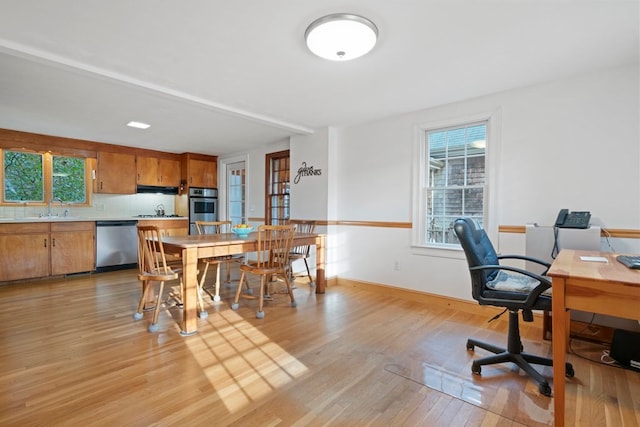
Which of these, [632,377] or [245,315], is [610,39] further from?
[245,315]

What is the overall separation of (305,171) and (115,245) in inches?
139

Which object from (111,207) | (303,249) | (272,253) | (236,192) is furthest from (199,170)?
(272,253)

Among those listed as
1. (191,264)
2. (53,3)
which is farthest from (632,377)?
(53,3)

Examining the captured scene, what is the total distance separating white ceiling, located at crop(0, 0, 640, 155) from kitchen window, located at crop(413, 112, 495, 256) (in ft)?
1.34

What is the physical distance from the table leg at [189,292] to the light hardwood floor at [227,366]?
3.9 inches

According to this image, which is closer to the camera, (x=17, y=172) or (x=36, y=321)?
Result: (x=36, y=321)

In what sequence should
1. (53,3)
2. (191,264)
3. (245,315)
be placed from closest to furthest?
(53,3) < (191,264) < (245,315)

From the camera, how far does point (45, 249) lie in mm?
4598

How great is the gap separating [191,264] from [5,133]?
13.8 feet

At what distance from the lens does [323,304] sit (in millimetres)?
3611

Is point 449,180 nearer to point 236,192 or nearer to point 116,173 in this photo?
point 236,192

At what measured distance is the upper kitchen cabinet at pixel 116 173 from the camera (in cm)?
552

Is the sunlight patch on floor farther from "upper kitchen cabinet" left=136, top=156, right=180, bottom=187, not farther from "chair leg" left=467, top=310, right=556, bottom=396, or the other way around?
"upper kitchen cabinet" left=136, top=156, right=180, bottom=187

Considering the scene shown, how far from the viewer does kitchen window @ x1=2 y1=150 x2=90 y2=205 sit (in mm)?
4844
